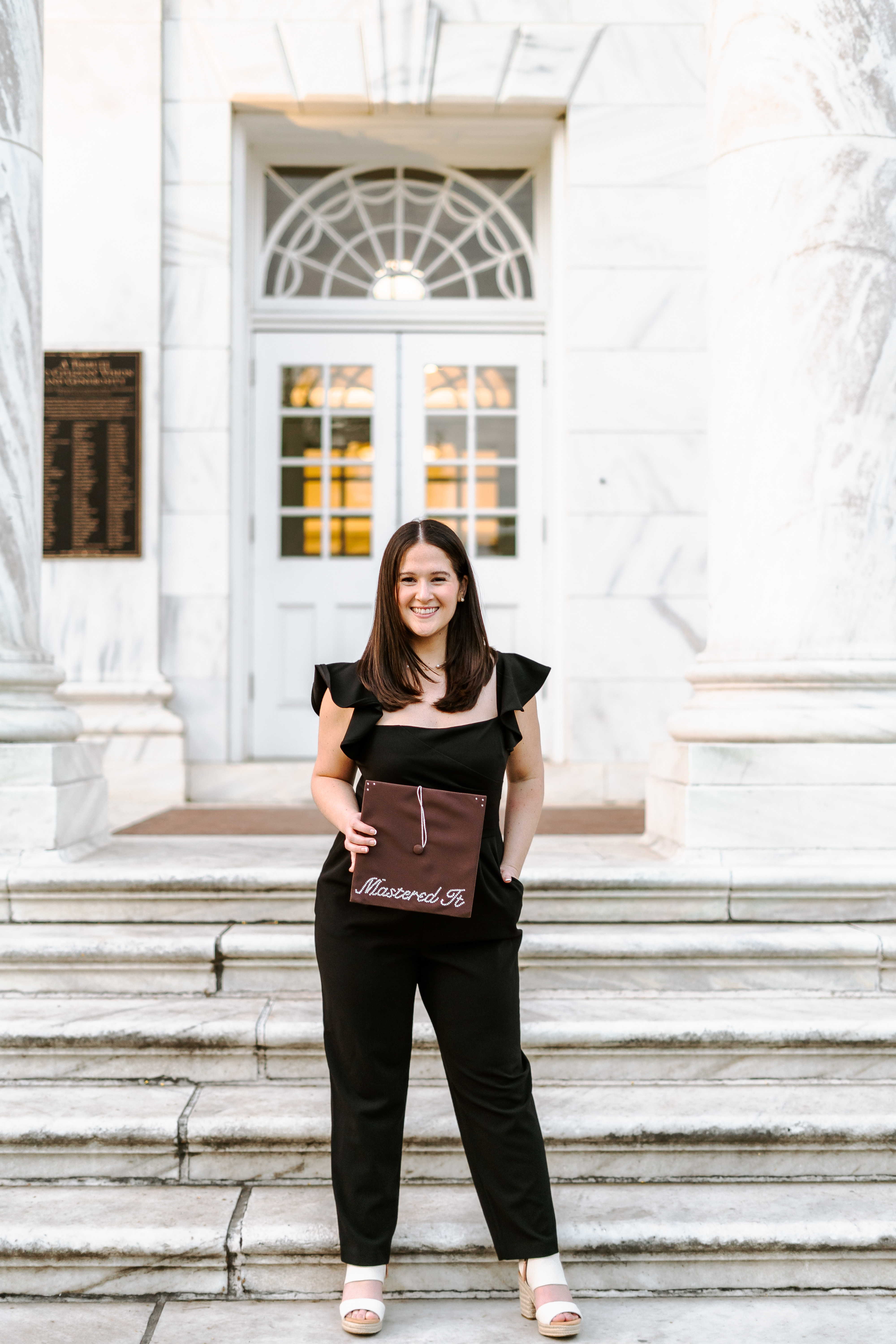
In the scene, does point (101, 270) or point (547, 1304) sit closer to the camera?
point (547, 1304)

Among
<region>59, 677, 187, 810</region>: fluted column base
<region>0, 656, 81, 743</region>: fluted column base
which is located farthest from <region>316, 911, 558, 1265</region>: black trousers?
<region>59, 677, 187, 810</region>: fluted column base

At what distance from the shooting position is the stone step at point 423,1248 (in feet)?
9.96

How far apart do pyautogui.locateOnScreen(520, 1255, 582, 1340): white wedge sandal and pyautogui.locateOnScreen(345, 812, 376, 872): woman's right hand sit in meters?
1.08

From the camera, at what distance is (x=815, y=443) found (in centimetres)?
460

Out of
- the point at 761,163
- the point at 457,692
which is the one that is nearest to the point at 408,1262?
the point at 457,692

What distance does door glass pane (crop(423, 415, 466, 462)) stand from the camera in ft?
26.9

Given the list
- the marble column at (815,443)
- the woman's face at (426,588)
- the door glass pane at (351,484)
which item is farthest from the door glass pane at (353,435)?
the woman's face at (426,588)

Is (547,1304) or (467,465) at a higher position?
(467,465)

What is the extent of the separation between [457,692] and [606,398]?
5346 mm

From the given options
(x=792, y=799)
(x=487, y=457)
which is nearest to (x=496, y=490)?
(x=487, y=457)

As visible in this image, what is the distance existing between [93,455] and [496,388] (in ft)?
9.22

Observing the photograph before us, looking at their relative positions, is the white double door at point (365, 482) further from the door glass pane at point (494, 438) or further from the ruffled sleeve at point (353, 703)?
the ruffled sleeve at point (353, 703)

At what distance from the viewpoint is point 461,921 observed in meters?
2.78

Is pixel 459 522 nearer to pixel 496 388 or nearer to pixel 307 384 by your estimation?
pixel 496 388
